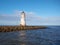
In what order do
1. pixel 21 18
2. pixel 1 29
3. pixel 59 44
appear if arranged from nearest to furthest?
pixel 59 44 → pixel 1 29 → pixel 21 18

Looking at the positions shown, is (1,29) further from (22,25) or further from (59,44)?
(59,44)

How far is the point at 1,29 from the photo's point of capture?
4575cm

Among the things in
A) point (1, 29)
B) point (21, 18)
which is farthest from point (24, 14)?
point (1, 29)

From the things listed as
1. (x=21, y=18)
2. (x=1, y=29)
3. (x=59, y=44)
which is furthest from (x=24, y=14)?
(x=59, y=44)

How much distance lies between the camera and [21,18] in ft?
207

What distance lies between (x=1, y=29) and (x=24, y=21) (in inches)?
761

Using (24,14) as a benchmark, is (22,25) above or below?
below

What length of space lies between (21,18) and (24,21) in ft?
6.34

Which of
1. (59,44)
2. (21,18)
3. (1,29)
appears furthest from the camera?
(21,18)

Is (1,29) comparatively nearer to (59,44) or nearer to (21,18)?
(21,18)

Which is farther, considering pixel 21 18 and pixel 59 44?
pixel 21 18

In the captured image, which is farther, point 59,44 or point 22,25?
point 22,25

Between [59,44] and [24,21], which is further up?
[24,21]

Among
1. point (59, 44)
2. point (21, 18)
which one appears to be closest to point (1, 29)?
point (21, 18)
